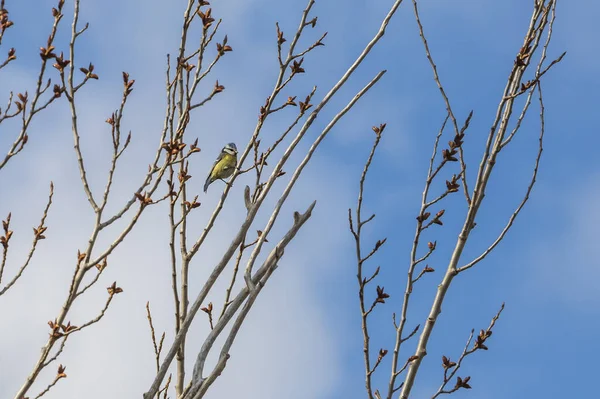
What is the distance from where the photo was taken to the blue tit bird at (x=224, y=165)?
12.4 meters

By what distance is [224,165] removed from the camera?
1259 cm

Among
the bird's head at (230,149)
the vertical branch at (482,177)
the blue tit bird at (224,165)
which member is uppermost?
the bird's head at (230,149)

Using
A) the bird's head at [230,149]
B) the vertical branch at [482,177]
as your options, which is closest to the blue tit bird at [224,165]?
the bird's head at [230,149]

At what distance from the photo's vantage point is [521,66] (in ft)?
15.0

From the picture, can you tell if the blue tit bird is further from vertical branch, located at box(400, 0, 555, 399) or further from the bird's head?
vertical branch, located at box(400, 0, 555, 399)

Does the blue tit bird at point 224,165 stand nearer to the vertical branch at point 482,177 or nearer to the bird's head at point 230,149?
the bird's head at point 230,149

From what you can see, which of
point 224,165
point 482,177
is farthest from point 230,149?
point 482,177

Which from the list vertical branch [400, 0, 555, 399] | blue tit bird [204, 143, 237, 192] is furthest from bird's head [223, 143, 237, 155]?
vertical branch [400, 0, 555, 399]

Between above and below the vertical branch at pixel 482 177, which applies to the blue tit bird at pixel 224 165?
above

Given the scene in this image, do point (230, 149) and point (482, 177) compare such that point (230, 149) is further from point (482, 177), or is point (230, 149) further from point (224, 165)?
point (482, 177)

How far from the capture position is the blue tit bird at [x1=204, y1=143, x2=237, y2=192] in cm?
1242

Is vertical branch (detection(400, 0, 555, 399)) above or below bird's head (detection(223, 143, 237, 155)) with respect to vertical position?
below

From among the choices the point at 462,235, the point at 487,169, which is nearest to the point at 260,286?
the point at 462,235

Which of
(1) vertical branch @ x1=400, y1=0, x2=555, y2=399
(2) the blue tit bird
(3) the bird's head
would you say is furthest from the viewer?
(3) the bird's head
